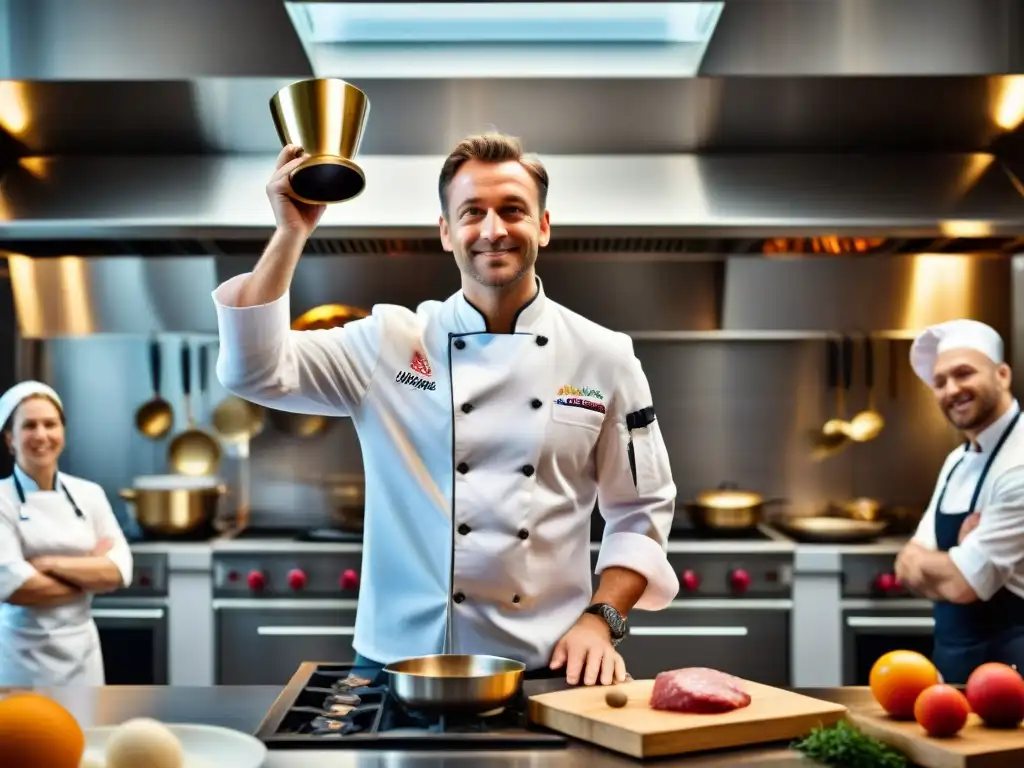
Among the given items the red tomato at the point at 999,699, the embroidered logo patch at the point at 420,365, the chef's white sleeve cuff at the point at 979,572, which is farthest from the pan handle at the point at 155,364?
the red tomato at the point at 999,699

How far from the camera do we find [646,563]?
177 centimetres

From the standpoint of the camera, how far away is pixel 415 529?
5.88ft

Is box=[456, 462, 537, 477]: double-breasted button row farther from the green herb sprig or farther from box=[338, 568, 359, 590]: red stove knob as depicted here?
box=[338, 568, 359, 590]: red stove knob

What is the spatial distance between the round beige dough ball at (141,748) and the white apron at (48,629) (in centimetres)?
197

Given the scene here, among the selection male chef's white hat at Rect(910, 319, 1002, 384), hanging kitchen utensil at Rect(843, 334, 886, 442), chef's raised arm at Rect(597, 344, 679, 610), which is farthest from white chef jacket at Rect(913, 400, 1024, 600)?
hanging kitchen utensil at Rect(843, 334, 886, 442)

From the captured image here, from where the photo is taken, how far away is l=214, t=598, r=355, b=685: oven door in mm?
3369

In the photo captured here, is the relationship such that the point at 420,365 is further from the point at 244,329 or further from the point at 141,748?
the point at 141,748

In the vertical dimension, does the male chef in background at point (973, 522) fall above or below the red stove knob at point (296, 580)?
above

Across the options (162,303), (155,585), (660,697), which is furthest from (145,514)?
(660,697)

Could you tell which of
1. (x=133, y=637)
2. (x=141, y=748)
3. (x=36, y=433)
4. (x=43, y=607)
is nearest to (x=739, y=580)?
(x=133, y=637)

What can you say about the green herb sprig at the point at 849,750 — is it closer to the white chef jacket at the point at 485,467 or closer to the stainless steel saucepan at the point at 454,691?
the stainless steel saucepan at the point at 454,691

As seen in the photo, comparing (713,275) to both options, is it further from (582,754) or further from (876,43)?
(582,754)

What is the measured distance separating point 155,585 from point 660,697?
8.10 feet

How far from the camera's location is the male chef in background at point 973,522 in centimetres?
253
